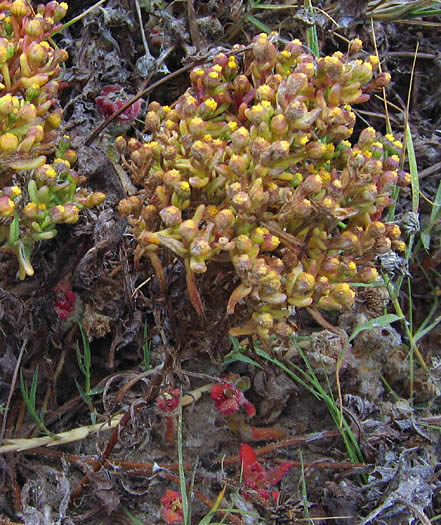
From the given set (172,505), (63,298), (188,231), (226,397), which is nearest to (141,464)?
(172,505)

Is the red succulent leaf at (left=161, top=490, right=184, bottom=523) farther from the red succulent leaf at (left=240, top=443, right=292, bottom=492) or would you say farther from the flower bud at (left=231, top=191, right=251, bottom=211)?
the flower bud at (left=231, top=191, right=251, bottom=211)

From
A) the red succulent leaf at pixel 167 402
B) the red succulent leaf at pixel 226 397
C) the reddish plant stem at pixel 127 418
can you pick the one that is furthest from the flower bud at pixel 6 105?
the red succulent leaf at pixel 226 397

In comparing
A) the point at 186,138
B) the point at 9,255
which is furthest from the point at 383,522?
the point at 9,255

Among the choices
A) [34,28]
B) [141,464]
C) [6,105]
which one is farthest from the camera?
[141,464]

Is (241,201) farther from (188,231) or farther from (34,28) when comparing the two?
(34,28)

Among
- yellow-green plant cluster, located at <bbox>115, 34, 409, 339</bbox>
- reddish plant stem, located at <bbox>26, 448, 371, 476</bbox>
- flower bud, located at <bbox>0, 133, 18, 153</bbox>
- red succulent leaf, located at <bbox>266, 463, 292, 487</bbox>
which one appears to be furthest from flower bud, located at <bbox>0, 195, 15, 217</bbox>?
red succulent leaf, located at <bbox>266, 463, 292, 487</bbox>

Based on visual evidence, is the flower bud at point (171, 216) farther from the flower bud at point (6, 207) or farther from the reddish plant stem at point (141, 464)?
the reddish plant stem at point (141, 464)
